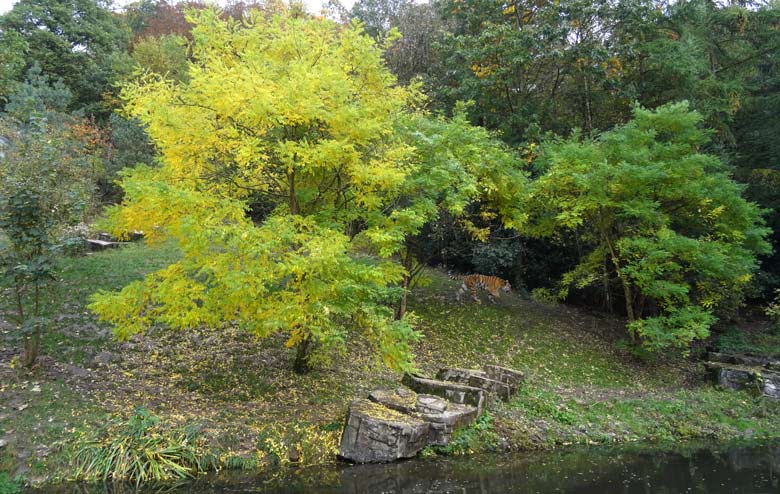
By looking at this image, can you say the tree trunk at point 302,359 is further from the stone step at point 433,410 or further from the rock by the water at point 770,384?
the rock by the water at point 770,384

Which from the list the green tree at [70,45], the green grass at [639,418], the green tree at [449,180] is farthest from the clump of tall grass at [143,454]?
the green tree at [70,45]

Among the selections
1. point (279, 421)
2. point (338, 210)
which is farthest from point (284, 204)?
point (279, 421)

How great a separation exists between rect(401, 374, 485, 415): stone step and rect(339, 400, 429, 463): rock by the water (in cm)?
148

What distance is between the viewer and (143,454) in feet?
23.9

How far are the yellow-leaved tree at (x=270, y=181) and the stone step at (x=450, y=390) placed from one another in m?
1.85

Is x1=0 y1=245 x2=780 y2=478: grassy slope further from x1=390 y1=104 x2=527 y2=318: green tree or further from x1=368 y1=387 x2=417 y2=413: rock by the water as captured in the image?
x1=390 y1=104 x2=527 y2=318: green tree

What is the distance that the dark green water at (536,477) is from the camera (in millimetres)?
7059

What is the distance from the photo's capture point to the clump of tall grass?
7.08 metres

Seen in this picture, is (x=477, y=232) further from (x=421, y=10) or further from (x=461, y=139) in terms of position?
(x=421, y=10)

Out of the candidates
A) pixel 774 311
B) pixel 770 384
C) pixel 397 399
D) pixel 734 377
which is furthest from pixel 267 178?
pixel 774 311

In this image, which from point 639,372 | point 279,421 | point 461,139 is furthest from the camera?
point 639,372

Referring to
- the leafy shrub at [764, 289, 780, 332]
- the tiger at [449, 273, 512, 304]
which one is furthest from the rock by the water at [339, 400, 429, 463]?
the leafy shrub at [764, 289, 780, 332]

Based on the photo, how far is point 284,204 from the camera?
379 inches

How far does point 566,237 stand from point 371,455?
1123 cm
